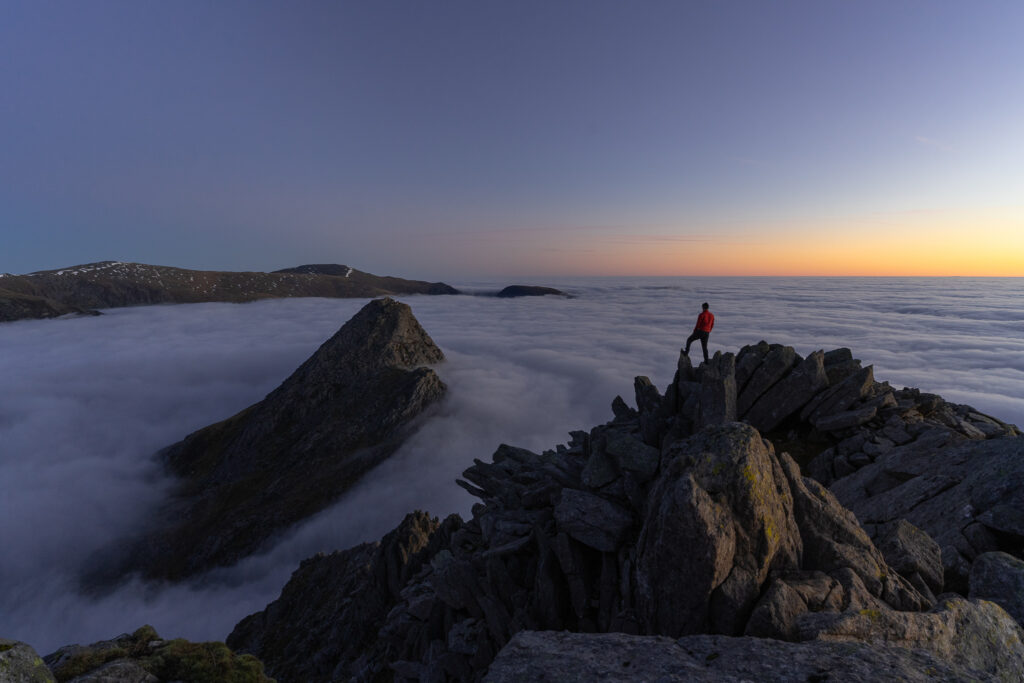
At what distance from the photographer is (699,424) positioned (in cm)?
2228

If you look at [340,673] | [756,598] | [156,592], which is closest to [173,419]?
[156,592]

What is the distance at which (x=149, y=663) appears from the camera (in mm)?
13273

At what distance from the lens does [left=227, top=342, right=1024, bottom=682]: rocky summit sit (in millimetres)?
7035

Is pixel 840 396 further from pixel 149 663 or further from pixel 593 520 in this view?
pixel 149 663

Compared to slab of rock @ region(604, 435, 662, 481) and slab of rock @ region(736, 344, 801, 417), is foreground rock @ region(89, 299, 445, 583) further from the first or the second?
slab of rock @ region(736, 344, 801, 417)

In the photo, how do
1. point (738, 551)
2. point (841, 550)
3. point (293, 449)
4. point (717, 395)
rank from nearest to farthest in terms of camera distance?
point (738, 551), point (841, 550), point (717, 395), point (293, 449)

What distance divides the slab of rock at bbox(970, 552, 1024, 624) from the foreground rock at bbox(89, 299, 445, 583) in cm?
9283

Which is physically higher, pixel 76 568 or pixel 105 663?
pixel 105 663

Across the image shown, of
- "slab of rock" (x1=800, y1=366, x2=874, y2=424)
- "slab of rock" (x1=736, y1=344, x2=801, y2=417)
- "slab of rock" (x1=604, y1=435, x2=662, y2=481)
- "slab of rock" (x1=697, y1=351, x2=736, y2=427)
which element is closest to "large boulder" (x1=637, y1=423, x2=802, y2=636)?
"slab of rock" (x1=604, y1=435, x2=662, y2=481)

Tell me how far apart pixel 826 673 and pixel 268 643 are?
55047mm

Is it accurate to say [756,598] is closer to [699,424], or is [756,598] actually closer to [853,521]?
[853,521]

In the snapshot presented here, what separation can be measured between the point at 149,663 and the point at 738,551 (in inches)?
730

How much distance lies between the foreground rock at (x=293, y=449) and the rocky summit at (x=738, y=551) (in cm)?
6075

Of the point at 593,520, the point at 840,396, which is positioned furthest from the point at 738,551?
the point at 840,396
